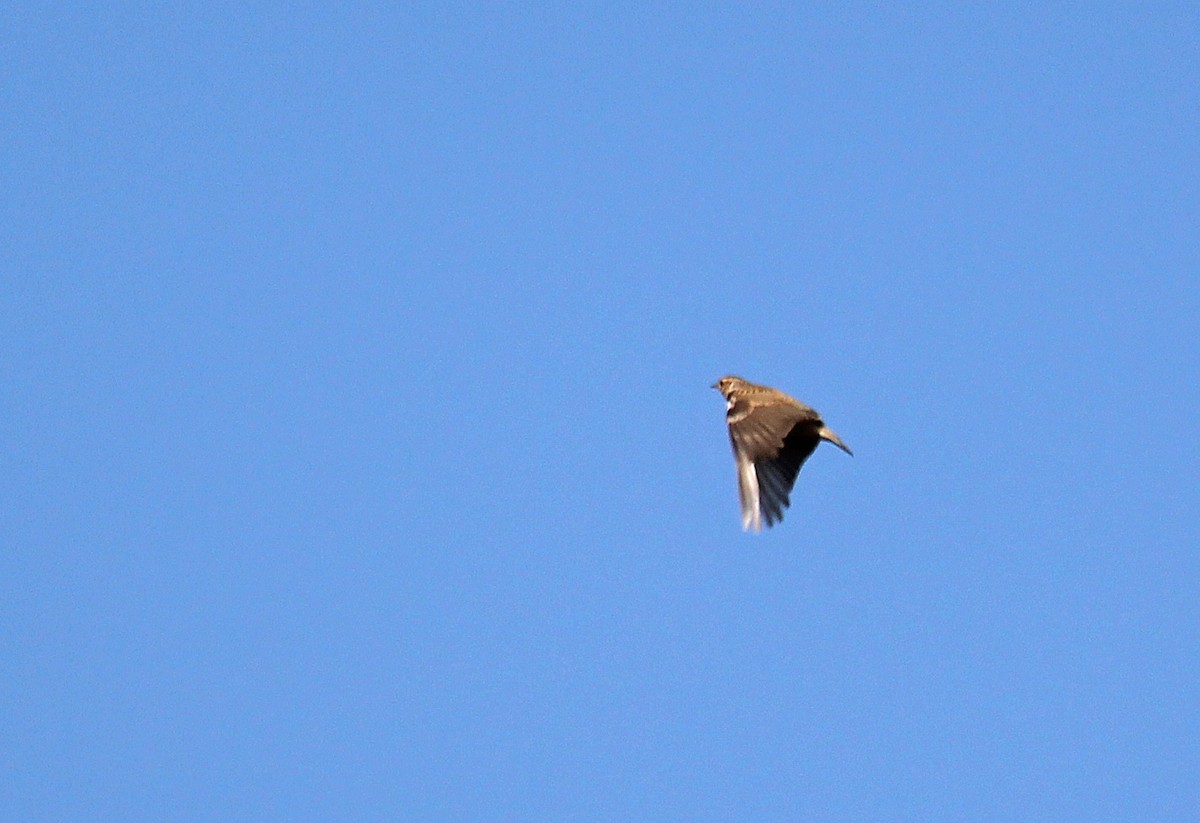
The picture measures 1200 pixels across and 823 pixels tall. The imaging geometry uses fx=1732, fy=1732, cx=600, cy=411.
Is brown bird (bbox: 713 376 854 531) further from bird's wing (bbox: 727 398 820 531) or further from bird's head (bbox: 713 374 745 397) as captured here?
bird's head (bbox: 713 374 745 397)

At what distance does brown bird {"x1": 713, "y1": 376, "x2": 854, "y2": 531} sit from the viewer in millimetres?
22203

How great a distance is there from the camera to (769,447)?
22562 millimetres

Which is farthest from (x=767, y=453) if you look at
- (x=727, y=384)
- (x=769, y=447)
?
(x=727, y=384)

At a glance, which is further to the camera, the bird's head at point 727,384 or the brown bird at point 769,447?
the bird's head at point 727,384

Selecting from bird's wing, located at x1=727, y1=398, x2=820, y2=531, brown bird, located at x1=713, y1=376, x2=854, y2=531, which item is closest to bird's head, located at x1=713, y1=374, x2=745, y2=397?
brown bird, located at x1=713, y1=376, x2=854, y2=531

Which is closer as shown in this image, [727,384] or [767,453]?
[767,453]

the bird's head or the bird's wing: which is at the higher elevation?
the bird's head

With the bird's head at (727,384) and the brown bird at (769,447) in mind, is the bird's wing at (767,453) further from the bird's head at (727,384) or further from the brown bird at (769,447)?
the bird's head at (727,384)

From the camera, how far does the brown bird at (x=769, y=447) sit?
22203 millimetres

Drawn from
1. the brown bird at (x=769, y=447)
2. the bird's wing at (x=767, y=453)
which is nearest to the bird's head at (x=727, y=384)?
the brown bird at (x=769, y=447)

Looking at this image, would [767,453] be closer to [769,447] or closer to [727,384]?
[769,447]

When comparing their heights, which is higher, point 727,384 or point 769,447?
point 727,384

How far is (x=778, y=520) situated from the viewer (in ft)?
73.2

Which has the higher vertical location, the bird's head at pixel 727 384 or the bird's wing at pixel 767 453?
the bird's head at pixel 727 384
